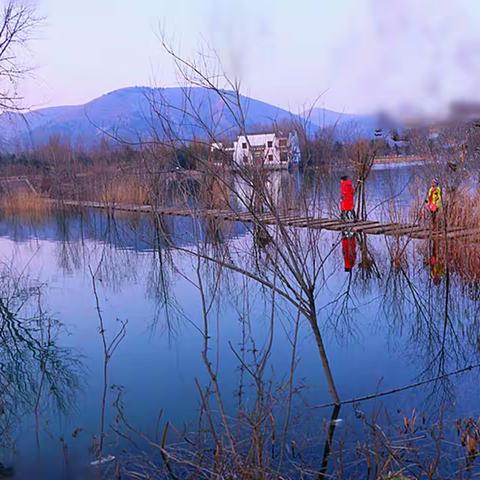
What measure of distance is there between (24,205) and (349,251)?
37.6 feet

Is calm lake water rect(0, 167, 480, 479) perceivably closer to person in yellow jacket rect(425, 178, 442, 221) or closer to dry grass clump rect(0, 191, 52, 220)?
person in yellow jacket rect(425, 178, 442, 221)

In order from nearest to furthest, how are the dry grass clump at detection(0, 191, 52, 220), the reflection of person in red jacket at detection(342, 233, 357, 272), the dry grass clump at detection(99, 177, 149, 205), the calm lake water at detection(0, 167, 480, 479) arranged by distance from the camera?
the calm lake water at detection(0, 167, 480, 479)
the reflection of person in red jacket at detection(342, 233, 357, 272)
the dry grass clump at detection(99, 177, 149, 205)
the dry grass clump at detection(0, 191, 52, 220)

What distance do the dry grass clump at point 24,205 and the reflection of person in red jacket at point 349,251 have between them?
9.42 meters

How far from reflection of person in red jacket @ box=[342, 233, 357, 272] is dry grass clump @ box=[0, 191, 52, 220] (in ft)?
30.9

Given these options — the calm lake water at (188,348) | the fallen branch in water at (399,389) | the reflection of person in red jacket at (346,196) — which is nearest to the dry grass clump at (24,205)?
the calm lake water at (188,348)

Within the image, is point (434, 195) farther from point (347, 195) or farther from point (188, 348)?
point (188, 348)

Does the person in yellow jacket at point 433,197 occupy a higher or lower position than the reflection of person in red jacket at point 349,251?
higher

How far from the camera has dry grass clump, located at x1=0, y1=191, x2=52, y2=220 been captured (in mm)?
17677

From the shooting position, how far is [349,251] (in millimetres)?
9891

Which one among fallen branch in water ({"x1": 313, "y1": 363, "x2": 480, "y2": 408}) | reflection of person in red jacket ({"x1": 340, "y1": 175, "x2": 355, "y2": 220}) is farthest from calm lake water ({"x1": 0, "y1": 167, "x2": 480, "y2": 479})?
reflection of person in red jacket ({"x1": 340, "y1": 175, "x2": 355, "y2": 220})

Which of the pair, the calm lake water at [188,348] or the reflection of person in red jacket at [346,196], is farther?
the reflection of person in red jacket at [346,196]

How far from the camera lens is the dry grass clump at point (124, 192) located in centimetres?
1695

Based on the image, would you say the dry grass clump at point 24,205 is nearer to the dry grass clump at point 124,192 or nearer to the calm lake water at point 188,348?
the dry grass clump at point 124,192

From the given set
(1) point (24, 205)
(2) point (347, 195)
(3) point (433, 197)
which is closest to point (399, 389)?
(3) point (433, 197)
